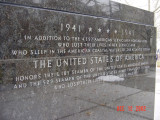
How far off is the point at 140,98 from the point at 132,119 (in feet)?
1.90

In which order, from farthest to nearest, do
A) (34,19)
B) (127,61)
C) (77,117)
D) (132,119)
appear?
(127,61) → (132,119) → (77,117) → (34,19)

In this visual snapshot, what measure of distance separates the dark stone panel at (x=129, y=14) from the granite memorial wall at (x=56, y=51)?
19 mm

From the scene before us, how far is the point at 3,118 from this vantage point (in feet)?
6.52

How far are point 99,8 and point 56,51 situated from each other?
110cm

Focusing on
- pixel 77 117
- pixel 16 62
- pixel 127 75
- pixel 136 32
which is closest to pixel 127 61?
pixel 127 75

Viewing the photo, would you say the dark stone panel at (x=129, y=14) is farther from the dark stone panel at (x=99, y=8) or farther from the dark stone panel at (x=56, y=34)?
the dark stone panel at (x=56, y=34)

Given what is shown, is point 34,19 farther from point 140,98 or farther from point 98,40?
point 140,98

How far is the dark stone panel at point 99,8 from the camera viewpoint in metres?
2.29

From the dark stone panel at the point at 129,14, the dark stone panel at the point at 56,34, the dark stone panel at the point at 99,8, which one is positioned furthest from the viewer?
the dark stone panel at the point at 129,14

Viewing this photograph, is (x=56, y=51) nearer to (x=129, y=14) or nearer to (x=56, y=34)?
(x=56, y=34)

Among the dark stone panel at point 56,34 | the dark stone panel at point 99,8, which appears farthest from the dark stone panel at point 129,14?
the dark stone panel at point 56,34

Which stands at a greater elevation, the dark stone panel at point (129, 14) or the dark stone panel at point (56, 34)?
the dark stone panel at point (129, 14)

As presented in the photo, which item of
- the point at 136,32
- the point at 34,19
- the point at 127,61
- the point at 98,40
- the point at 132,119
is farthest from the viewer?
the point at 136,32

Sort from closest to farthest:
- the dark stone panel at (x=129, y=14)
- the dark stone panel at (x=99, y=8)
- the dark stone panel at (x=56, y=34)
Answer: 1. the dark stone panel at (x=56, y=34)
2. the dark stone panel at (x=99, y=8)
3. the dark stone panel at (x=129, y=14)
